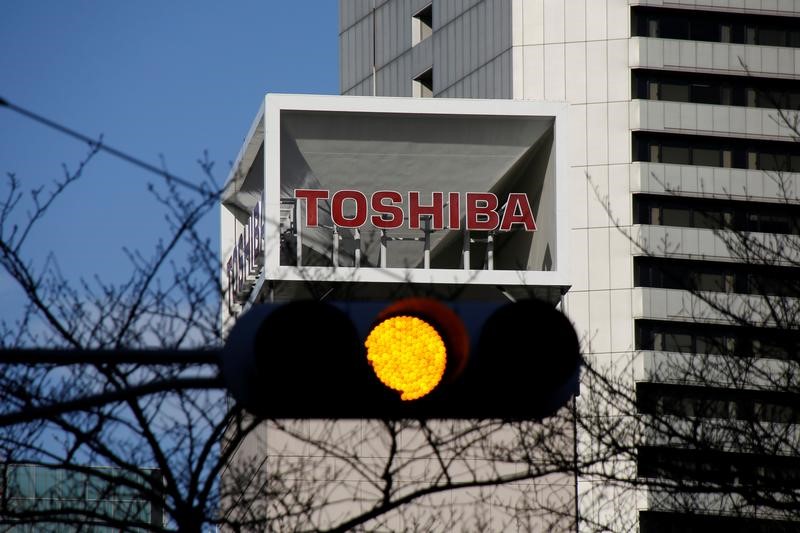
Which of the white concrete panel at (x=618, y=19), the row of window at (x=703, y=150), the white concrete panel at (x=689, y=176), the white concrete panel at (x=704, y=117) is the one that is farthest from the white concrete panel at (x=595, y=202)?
the white concrete panel at (x=618, y=19)

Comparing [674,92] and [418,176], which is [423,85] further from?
[418,176]

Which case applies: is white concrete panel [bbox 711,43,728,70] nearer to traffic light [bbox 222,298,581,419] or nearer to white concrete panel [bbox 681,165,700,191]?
white concrete panel [bbox 681,165,700,191]

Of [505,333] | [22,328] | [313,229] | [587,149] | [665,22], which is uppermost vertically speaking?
[665,22]

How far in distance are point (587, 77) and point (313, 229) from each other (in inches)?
991

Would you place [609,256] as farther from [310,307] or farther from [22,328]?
[310,307]

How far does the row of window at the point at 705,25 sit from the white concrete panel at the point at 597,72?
5.63 ft

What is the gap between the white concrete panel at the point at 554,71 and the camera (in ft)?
270

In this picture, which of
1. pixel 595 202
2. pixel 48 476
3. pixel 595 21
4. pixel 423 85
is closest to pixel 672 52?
pixel 595 21

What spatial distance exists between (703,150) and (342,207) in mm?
28713

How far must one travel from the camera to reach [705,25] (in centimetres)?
8269

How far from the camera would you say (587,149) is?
268 feet

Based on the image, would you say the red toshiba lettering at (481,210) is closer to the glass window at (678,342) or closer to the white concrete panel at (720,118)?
the glass window at (678,342)

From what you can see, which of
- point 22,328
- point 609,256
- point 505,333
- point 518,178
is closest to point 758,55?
point 609,256

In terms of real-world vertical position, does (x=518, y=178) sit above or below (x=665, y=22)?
below
